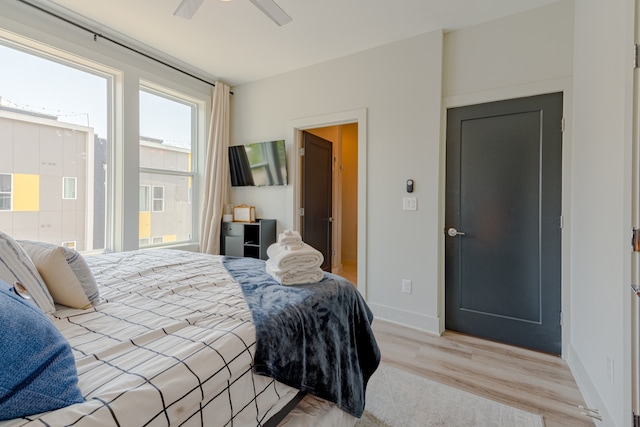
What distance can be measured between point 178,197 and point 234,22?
2136 mm

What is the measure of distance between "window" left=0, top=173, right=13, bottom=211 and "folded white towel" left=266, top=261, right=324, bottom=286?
246 cm

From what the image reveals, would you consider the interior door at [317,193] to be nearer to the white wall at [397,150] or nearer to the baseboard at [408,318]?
the white wall at [397,150]

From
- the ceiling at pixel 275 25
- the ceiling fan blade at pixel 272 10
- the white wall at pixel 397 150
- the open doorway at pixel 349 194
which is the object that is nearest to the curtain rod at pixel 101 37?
the ceiling at pixel 275 25

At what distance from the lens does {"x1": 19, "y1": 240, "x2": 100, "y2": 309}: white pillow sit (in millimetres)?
1104

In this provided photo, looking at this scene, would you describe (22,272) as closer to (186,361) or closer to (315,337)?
(186,361)

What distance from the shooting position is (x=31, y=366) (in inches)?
22.2

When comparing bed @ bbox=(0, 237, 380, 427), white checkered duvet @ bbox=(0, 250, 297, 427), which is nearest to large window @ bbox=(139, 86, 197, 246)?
bed @ bbox=(0, 237, 380, 427)

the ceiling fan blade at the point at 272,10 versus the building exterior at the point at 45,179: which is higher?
the ceiling fan blade at the point at 272,10

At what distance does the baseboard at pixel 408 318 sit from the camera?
2.59 m


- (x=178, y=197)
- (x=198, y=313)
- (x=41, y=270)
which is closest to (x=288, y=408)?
(x=198, y=313)

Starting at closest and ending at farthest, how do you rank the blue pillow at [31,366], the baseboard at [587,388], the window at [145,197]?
the blue pillow at [31,366], the baseboard at [587,388], the window at [145,197]

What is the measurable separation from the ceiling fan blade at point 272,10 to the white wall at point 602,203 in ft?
5.91

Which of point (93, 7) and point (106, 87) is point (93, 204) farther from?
point (93, 7)

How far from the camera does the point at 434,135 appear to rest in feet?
8.46
